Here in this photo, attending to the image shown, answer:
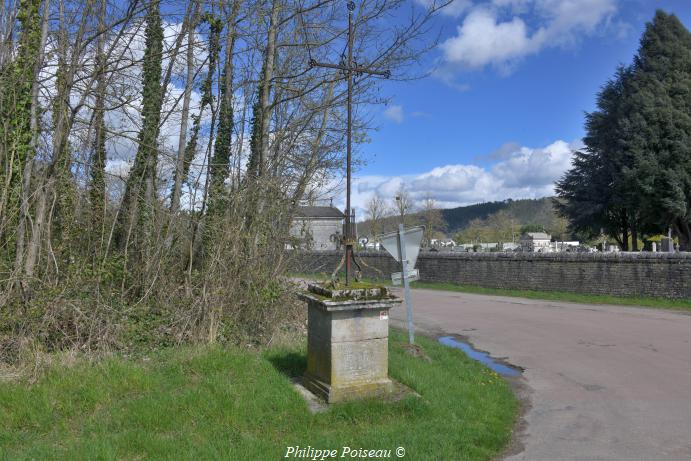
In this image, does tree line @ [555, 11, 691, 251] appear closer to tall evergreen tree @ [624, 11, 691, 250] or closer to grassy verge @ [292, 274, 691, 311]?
tall evergreen tree @ [624, 11, 691, 250]

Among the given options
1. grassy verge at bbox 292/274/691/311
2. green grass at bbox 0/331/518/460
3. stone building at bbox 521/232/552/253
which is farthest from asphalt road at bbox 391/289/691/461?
stone building at bbox 521/232/552/253

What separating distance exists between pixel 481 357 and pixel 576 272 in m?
12.7

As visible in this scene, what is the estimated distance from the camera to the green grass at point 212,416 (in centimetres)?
491

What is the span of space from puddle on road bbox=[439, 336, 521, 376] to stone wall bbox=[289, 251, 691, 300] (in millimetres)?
3599

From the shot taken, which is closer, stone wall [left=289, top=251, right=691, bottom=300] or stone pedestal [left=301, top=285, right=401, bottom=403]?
stone pedestal [left=301, top=285, right=401, bottom=403]

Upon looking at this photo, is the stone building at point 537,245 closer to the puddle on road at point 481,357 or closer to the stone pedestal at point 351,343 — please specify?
the puddle on road at point 481,357

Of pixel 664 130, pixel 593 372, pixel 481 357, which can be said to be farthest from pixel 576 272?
pixel 664 130

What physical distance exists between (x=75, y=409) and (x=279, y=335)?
3460 millimetres

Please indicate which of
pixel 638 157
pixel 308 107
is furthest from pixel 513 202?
pixel 308 107

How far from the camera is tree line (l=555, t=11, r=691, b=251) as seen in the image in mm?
30484

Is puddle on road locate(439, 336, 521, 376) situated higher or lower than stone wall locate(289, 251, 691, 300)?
lower

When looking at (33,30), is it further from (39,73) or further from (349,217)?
(349,217)

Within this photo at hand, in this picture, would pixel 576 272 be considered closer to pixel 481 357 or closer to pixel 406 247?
pixel 481 357

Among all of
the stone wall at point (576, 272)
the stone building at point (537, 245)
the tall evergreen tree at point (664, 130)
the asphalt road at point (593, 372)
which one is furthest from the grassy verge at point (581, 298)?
the tall evergreen tree at point (664, 130)
